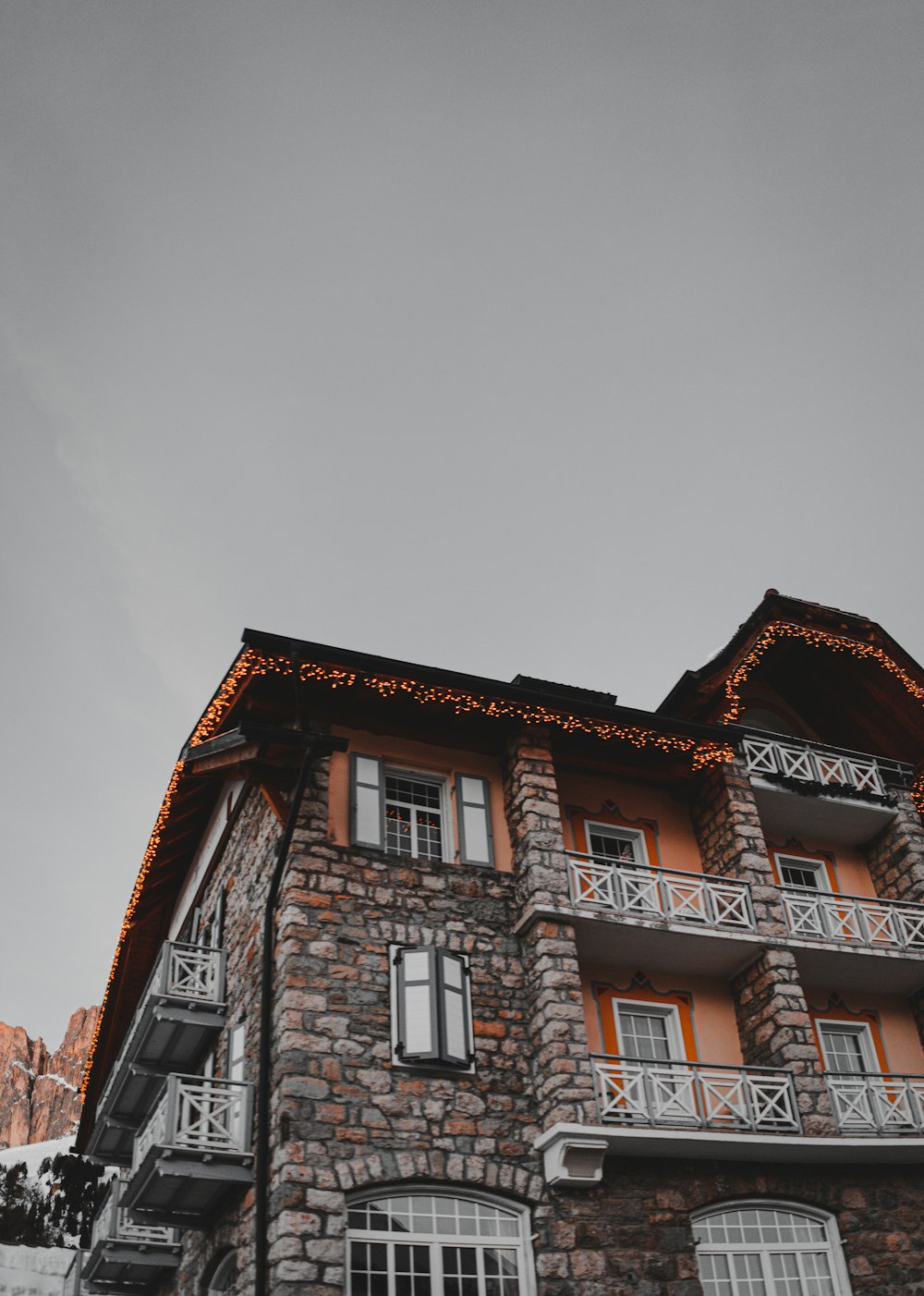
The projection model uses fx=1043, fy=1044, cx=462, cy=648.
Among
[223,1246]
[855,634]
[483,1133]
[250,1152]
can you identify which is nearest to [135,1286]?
[223,1246]

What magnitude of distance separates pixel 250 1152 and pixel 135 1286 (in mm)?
9102

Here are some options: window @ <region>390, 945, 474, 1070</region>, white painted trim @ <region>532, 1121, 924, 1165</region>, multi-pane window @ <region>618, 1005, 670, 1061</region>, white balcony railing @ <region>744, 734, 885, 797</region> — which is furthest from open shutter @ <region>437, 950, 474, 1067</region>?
white balcony railing @ <region>744, 734, 885, 797</region>

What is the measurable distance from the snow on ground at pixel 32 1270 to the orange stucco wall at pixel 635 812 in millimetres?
34059

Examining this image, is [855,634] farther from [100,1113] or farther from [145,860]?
[100,1113]

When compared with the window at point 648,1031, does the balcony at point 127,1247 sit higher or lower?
lower

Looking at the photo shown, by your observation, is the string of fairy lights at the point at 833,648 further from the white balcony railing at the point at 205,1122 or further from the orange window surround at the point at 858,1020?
the white balcony railing at the point at 205,1122

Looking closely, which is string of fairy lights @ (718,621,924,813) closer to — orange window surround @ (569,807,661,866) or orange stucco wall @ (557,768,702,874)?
orange stucco wall @ (557,768,702,874)

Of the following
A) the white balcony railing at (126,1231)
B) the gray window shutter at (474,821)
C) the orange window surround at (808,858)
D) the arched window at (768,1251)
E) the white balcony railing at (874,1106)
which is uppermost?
the orange window surround at (808,858)

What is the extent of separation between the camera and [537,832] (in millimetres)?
15836

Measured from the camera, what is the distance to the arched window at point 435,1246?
1218 centimetres

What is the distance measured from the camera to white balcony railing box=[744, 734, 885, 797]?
18797mm

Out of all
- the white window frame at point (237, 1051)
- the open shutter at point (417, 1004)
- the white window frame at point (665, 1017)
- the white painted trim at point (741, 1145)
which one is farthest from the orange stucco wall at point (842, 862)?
the white window frame at point (237, 1051)

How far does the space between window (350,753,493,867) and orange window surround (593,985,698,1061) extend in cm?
275

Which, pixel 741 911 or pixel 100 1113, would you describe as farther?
pixel 100 1113
